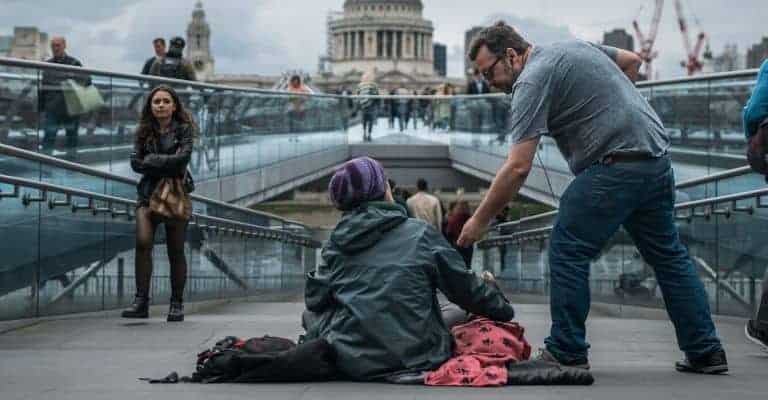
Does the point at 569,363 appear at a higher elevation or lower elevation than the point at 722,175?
lower

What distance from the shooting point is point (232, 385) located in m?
6.87

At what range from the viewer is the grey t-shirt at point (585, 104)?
282 inches

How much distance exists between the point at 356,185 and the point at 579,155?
0.99 m

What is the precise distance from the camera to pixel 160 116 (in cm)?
1080

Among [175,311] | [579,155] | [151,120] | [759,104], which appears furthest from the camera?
[151,120]

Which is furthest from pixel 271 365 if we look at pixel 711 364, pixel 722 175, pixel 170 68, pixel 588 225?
pixel 170 68

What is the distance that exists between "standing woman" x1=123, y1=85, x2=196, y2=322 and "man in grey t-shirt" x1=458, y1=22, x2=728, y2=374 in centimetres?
381

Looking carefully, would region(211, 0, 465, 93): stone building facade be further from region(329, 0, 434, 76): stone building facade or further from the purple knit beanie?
the purple knit beanie

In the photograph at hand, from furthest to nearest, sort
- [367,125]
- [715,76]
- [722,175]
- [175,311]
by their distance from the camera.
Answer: [367,125] < [715,76] < [722,175] < [175,311]

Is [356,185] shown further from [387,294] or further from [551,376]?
[551,376]

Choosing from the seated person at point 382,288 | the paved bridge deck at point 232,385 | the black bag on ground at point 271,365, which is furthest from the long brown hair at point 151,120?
the black bag on ground at point 271,365

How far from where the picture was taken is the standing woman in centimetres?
1073

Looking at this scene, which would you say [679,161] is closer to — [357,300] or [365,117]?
[357,300]

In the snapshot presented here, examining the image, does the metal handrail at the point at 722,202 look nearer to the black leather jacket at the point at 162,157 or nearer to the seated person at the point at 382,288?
the black leather jacket at the point at 162,157
